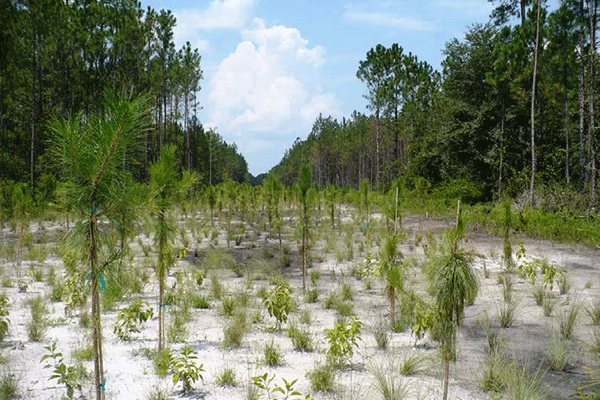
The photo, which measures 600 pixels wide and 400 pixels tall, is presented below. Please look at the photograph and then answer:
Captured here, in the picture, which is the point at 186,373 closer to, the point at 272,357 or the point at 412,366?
the point at 272,357

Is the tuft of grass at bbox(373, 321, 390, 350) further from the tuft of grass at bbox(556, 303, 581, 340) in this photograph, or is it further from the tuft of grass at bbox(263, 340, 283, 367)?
the tuft of grass at bbox(556, 303, 581, 340)

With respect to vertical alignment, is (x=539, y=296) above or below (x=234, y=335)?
above

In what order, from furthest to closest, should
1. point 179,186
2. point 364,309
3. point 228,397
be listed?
1. point 364,309
2. point 179,186
3. point 228,397

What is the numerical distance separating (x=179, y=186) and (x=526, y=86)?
2334 centimetres

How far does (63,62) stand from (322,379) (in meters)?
25.4

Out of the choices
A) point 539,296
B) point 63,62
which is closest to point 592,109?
point 539,296

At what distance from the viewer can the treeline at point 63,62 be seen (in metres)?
21.2

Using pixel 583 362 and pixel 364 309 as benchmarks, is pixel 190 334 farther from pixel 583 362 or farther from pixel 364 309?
pixel 583 362

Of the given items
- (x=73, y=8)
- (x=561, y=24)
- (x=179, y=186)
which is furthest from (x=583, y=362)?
(x=73, y=8)

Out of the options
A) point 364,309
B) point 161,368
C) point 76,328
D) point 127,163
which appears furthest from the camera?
point 364,309

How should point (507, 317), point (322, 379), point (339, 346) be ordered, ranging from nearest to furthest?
point (322, 379)
point (339, 346)
point (507, 317)

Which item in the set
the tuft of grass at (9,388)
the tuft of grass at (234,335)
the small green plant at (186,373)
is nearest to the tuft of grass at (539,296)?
the tuft of grass at (234,335)

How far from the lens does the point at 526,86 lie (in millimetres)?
22859

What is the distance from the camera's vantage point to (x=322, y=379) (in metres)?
4.21
